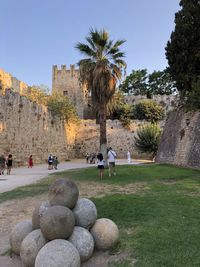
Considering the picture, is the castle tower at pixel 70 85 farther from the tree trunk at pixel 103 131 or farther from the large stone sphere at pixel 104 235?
the large stone sphere at pixel 104 235

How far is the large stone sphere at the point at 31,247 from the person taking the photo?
4.23 m

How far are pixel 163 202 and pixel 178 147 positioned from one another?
47.2 feet

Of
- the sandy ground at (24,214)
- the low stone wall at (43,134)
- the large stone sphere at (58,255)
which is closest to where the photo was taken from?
the large stone sphere at (58,255)

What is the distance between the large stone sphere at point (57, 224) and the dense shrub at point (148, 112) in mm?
44796

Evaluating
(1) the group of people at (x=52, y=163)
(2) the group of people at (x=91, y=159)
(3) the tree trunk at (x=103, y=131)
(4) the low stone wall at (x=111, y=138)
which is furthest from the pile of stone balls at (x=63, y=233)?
(4) the low stone wall at (x=111, y=138)

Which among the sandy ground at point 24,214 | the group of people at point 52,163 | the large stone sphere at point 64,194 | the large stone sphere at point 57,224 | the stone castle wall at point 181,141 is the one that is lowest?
the sandy ground at point 24,214

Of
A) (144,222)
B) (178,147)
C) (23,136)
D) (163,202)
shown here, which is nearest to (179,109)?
(178,147)

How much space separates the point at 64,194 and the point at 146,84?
62426 mm

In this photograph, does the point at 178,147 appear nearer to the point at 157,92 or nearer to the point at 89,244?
the point at 89,244

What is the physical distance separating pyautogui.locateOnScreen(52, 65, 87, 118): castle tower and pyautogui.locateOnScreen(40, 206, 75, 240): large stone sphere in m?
52.3

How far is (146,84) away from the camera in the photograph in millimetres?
65250

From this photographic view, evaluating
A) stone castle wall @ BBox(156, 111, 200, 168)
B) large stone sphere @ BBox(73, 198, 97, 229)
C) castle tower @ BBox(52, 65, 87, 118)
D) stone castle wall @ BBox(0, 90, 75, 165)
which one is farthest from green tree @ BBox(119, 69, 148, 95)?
large stone sphere @ BBox(73, 198, 97, 229)

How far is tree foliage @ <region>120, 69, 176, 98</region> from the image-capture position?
206ft

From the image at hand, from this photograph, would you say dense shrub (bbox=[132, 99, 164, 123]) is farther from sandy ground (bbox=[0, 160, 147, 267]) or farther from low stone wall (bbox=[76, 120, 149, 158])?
sandy ground (bbox=[0, 160, 147, 267])
